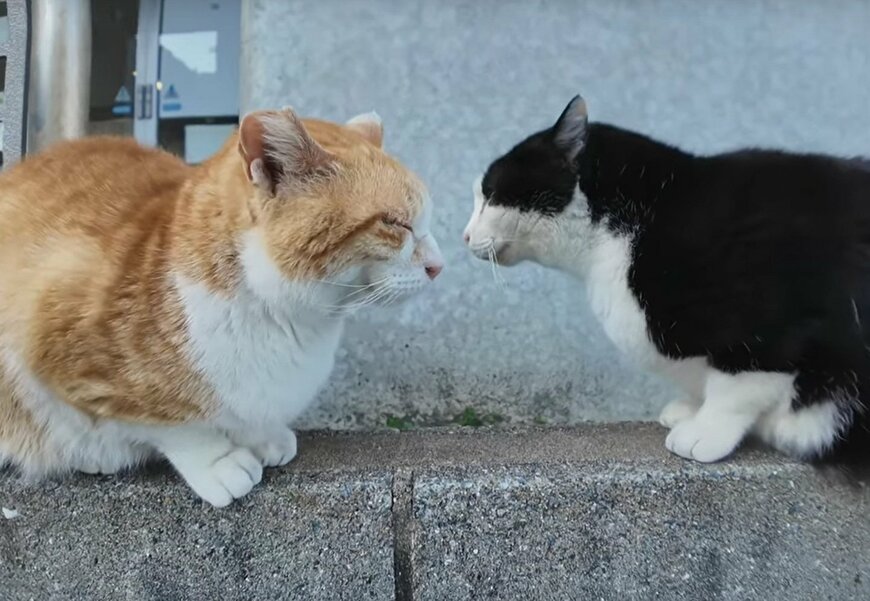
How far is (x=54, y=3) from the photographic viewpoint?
2238 millimetres

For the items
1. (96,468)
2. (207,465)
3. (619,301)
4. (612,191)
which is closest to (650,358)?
(619,301)

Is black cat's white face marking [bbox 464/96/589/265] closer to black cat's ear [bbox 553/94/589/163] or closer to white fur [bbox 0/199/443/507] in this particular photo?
black cat's ear [bbox 553/94/589/163]

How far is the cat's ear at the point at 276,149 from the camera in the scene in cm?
96

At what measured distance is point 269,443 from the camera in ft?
4.26

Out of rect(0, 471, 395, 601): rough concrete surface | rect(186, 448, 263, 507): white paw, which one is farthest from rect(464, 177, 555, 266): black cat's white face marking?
rect(186, 448, 263, 507): white paw

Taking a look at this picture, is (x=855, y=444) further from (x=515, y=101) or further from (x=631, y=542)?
(x=515, y=101)

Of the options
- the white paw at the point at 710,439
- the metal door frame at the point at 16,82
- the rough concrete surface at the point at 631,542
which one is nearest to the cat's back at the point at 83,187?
the rough concrete surface at the point at 631,542

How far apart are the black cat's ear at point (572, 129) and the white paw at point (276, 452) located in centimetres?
77

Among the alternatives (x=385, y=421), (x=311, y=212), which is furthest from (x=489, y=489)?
(x=385, y=421)

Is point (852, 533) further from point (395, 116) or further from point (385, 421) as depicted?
point (395, 116)

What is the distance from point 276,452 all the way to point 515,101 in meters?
1.10

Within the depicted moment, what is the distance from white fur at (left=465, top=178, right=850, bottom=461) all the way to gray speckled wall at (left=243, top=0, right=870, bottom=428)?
365 mm

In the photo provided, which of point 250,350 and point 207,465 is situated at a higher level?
point 250,350

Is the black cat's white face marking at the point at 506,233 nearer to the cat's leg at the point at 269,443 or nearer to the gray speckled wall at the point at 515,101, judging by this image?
the gray speckled wall at the point at 515,101
